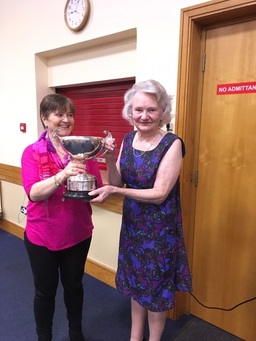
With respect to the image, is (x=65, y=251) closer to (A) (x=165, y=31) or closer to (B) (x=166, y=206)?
(B) (x=166, y=206)

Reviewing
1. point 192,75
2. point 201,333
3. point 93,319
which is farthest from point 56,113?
point 201,333

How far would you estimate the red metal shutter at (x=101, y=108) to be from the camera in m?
2.32

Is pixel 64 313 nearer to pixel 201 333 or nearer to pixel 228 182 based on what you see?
pixel 201 333

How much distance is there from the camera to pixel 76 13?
2.11 meters

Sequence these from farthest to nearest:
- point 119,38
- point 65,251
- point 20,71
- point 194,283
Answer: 1. point 20,71
2. point 119,38
3. point 194,283
4. point 65,251

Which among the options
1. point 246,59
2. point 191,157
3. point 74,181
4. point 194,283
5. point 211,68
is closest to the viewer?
point 74,181

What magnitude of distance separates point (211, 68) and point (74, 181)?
111 cm

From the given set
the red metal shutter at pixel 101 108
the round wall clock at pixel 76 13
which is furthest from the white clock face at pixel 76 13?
the red metal shutter at pixel 101 108

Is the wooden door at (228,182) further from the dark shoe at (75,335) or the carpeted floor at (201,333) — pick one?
the dark shoe at (75,335)

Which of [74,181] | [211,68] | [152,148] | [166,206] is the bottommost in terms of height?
[166,206]

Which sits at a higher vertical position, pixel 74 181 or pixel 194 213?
pixel 74 181

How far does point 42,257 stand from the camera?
132 centimetres

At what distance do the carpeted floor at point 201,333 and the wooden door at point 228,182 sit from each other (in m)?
0.04

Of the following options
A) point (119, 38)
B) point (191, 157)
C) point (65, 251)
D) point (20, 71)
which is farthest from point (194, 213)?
point (20, 71)
